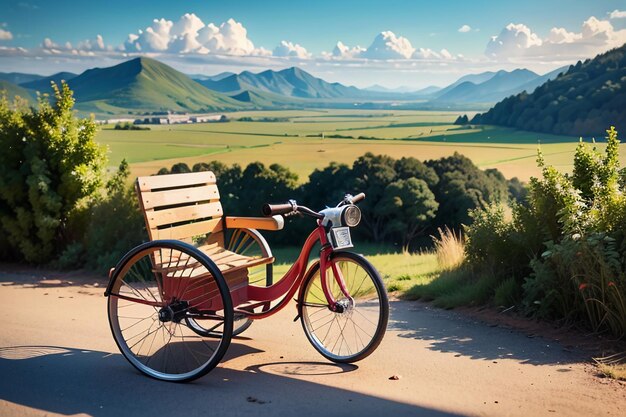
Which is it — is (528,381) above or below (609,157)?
below

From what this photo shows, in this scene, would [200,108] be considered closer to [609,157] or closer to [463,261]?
[463,261]

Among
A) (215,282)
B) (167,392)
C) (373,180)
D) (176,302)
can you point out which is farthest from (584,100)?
(373,180)

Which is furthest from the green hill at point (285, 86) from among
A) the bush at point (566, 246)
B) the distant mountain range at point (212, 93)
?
the bush at point (566, 246)

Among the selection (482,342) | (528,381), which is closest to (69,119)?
(482,342)

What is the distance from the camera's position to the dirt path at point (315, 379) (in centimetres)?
326

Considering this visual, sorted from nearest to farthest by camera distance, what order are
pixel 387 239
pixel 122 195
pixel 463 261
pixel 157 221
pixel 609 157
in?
pixel 157 221, pixel 609 157, pixel 463 261, pixel 122 195, pixel 387 239

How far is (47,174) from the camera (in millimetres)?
9109

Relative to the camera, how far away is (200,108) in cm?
1552

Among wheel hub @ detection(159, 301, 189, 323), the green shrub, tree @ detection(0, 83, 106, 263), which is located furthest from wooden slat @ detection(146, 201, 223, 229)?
tree @ detection(0, 83, 106, 263)

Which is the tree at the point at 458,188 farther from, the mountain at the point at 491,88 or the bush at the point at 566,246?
the bush at the point at 566,246

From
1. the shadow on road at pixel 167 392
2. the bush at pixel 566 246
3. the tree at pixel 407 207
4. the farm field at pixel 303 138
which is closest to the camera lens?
the shadow on road at pixel 167 392

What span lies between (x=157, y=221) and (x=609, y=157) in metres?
3.72

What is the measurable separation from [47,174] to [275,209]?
251 inches

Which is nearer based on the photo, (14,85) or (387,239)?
(14,85)
